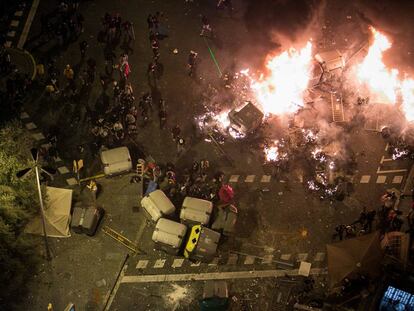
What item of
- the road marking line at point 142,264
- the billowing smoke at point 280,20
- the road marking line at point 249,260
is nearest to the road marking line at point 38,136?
the road marking line at point 142,264

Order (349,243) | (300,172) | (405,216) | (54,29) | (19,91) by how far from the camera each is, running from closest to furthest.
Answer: (349,243)
(405,216)
(300,172)
(19,91)
(54,29)

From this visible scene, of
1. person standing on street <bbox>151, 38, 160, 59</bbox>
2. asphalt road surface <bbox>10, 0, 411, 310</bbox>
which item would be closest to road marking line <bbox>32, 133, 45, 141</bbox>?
asphalt road surface <bbox>10, 0, 411, 310</bbox>

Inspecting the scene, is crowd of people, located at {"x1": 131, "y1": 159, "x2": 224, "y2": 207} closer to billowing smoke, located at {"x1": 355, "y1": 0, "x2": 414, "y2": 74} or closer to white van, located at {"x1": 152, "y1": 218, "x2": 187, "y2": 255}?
white van, located at {"x1": 152, "y1": 218, "x2": 187, "y2": 255}

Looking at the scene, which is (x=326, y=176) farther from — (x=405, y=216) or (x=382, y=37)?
(x=382, y=37)

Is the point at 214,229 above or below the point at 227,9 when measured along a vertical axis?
below

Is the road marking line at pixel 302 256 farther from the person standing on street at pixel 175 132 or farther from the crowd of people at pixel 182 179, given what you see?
the person standing on street at pixel 175 132

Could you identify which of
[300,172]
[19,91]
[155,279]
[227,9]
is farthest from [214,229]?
[227,9]

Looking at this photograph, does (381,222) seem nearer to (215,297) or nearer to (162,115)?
(215,297)
